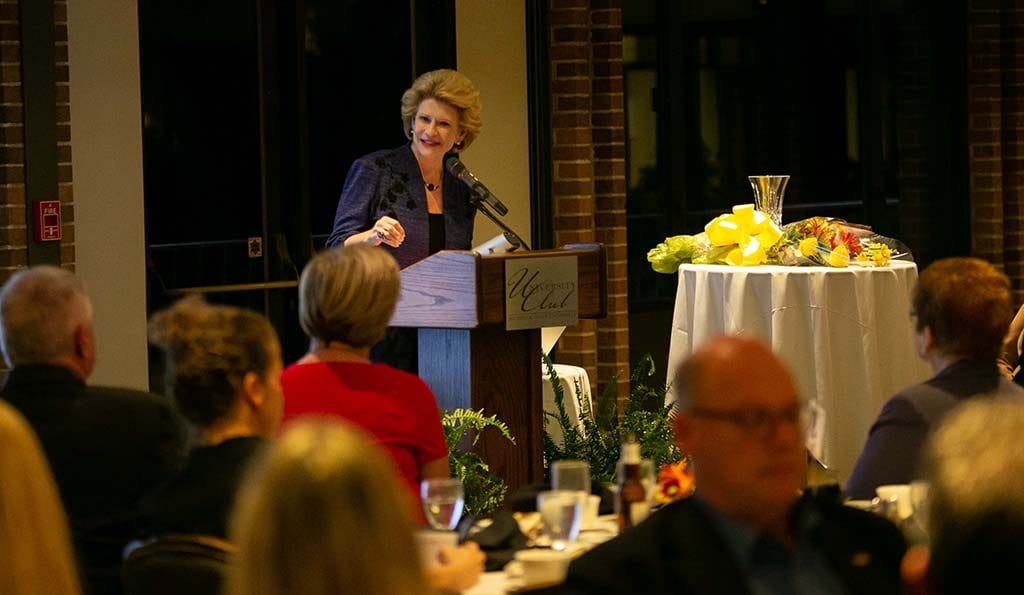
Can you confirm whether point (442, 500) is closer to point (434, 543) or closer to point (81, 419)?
point (434, 543)

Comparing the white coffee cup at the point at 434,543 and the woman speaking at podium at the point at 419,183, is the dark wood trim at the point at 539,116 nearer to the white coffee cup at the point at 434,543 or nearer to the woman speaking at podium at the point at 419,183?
the woman speaking at podium at the point at 419,183

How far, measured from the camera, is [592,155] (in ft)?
25.7

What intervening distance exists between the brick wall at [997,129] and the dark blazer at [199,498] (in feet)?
25.7

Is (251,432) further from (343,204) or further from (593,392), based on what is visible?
(593,392)

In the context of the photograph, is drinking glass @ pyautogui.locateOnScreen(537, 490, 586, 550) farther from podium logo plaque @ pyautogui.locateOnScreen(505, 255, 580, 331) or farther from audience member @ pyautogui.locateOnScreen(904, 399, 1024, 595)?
podium logo plaque @ pyautogui.locateOnScreen(505, 255, 580, 331)

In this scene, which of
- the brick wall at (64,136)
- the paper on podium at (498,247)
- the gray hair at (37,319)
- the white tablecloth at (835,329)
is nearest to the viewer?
the gray hair at (37,319)

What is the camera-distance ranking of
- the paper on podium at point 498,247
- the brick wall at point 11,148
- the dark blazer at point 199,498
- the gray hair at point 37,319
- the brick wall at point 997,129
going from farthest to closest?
the brick wall at point 997,129
the brick wall at point 11,148
the paper on podium at point 498,247
the gray hair at point 37,319
the dark blazer at point 199,498

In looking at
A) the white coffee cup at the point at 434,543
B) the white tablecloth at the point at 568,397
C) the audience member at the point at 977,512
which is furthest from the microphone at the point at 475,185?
the audience member at the point at 977,512

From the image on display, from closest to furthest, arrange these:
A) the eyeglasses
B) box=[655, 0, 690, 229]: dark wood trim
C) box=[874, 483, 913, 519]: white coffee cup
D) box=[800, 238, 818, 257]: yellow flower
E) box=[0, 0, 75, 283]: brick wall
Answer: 1. the eyeglasses
2. box=[874, 483, 913, 519]: white coffee cup
3. box=[0, 0, 75, 283]: brick wall
4. box=[800, 238, 818, 257]: yellow flower
5. box=[655, 0, 690, 229]: dark wood trim

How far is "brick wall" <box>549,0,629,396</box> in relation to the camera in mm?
7684

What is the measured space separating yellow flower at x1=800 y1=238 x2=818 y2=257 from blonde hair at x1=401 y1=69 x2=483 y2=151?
1.49 meters

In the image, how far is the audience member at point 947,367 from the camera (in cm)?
338

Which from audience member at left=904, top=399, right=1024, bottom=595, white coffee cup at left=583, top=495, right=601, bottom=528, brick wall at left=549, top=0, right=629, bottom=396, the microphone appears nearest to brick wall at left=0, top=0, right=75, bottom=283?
the microphone

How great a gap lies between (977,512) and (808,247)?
4759 mm
